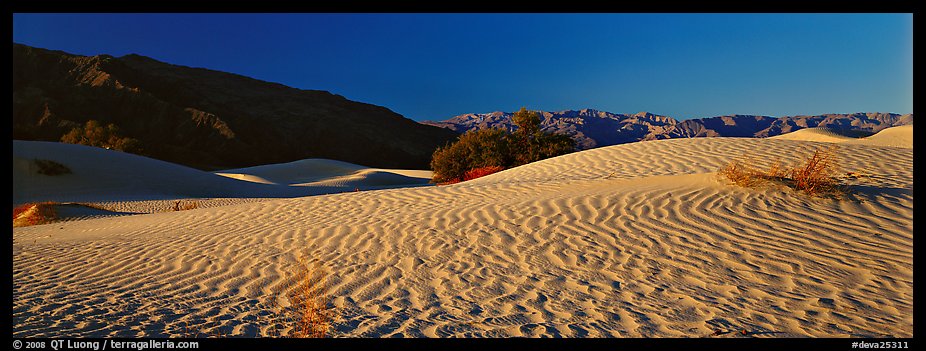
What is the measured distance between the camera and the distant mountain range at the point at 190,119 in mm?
55281

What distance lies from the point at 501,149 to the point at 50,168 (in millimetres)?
18649

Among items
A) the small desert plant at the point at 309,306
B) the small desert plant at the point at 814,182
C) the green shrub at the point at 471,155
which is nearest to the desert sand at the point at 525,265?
the small desert plant at the point at 309,306

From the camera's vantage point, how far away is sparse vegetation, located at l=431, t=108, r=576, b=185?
21812 millimetres

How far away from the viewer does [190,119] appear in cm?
6291

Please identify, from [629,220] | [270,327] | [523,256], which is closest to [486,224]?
[523,256]

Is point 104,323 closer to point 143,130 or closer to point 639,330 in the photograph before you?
point 639,330

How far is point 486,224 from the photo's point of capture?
6.33 m

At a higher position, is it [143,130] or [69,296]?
[143,130]

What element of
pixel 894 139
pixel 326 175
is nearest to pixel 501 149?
pixel 326 175

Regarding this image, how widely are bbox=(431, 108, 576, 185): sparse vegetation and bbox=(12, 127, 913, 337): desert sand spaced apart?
12.8 metres

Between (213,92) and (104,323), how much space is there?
95219mm

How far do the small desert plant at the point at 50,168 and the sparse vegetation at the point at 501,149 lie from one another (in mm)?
15522

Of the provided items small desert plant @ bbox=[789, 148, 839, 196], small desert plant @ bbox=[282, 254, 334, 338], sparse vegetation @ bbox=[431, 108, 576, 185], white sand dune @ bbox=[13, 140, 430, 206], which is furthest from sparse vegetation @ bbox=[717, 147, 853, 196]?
white sand dune @ bbox=[13, 140, 430, 206]

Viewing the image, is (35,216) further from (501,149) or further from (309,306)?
(501,149)
